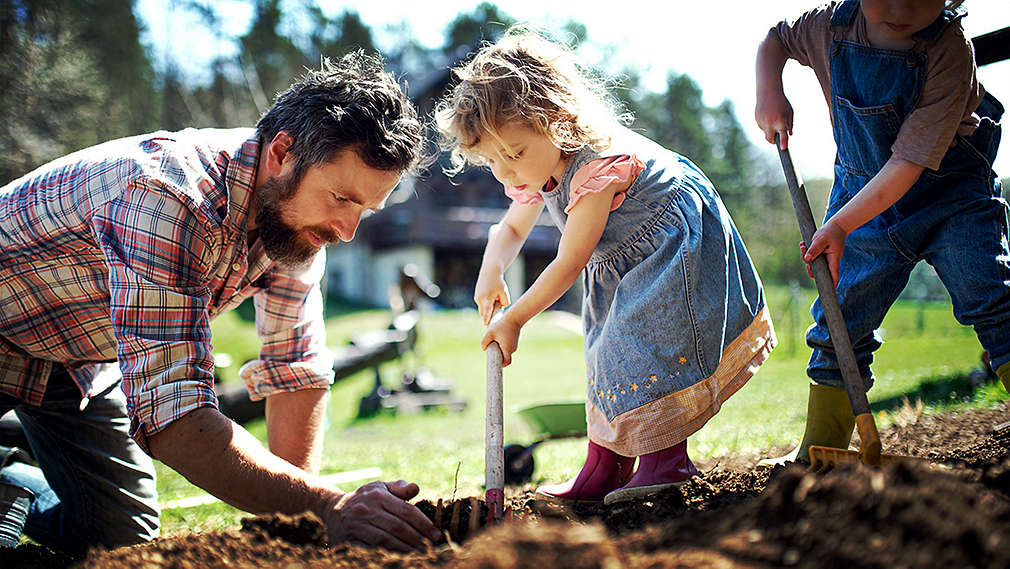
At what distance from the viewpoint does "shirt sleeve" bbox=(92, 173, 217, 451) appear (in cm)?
184

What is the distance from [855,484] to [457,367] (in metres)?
11.2

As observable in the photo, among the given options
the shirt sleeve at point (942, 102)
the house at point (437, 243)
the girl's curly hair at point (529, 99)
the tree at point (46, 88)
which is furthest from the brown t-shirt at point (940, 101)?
the house at point (437, 243)

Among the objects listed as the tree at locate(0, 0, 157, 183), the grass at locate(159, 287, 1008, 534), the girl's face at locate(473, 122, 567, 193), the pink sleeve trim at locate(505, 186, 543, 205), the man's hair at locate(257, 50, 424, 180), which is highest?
the tree at locate(0, 0, 157, 183)

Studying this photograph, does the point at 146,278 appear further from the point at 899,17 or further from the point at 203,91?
the point at 203,91

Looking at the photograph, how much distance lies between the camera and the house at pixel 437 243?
69.4 feet

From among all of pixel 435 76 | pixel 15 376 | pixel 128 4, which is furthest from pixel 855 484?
pixel 128 4

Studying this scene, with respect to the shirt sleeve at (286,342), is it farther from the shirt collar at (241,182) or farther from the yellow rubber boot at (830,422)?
the yellow rubber boot at (830,422)

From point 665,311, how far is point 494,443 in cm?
69

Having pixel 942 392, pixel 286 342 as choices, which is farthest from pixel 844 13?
pixel 942 392

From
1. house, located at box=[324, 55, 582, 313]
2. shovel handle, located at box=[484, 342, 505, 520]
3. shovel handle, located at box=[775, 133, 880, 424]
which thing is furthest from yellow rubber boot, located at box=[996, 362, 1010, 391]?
house, located at box=[324, 55, 582, 313]

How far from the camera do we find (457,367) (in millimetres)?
12062

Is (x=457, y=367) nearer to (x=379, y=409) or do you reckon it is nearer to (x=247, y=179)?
(x=379, y=409)

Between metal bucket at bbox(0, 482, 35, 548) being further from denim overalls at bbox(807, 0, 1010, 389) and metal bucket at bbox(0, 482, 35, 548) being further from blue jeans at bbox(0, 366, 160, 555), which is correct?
denim overalls at bbox(807, 0, 1010, 389)

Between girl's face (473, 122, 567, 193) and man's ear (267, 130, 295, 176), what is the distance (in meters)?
0.66
